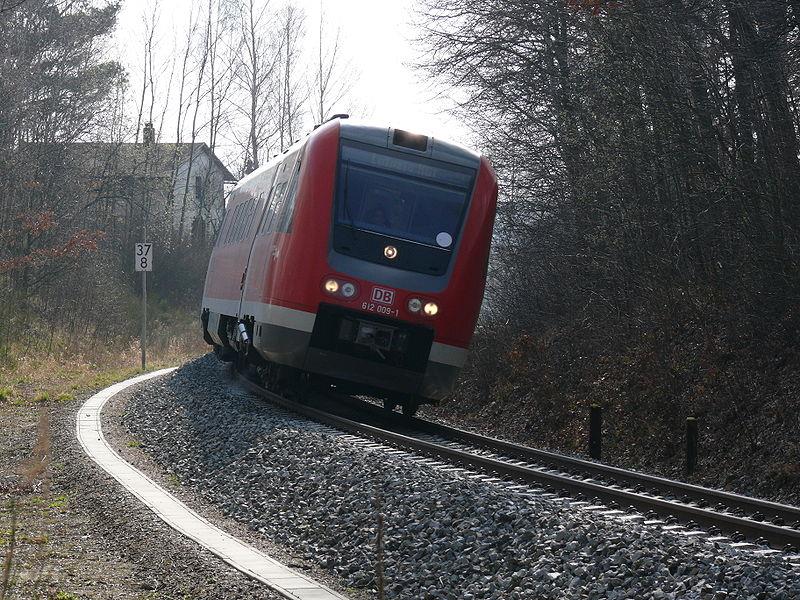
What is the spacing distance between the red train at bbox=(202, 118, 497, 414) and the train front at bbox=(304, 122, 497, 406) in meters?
0.01

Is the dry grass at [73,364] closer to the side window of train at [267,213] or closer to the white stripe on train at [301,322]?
the side window of train at [267,213]

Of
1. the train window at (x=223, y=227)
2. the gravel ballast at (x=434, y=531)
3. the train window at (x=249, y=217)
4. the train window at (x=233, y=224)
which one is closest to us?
the gravel ballast at (x=434, y=531)

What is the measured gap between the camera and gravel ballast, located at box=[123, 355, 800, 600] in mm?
5691

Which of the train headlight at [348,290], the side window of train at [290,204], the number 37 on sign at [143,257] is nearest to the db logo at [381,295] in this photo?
the train headlight at [348,290]

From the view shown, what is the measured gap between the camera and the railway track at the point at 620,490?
22.4 ft

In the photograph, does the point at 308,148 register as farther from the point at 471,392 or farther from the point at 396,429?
the point at 471,392

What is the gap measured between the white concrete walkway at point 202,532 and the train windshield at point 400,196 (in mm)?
3764

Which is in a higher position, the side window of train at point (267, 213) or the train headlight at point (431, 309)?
the side window of train at point (267, 213)

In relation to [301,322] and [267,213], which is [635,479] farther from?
[267,213]

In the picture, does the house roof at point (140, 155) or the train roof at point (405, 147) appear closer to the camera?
the train roof at point (405, 147)

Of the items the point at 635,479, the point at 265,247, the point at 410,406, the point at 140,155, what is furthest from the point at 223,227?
the point at 140,155

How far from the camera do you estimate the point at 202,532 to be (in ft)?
27.6

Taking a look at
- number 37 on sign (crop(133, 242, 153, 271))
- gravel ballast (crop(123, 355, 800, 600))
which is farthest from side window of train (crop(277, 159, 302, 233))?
number 37 on sign (crop(133, 242, 153, 271))

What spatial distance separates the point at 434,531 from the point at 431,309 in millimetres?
6100
